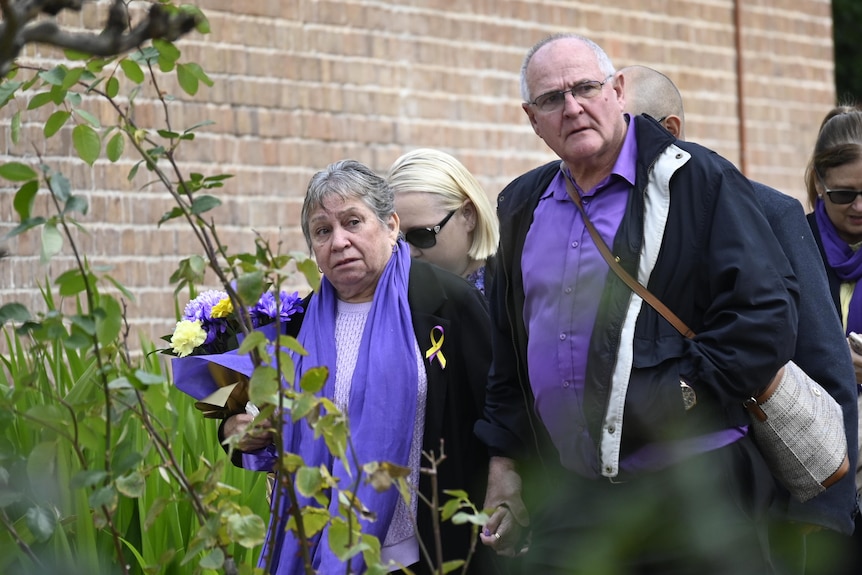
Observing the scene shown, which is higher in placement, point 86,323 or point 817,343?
point 86,323

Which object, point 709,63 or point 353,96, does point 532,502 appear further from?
point 709,63

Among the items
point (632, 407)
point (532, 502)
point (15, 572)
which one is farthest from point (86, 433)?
point (632, 407)

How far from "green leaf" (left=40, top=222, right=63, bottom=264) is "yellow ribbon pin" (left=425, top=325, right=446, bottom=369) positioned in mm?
1887

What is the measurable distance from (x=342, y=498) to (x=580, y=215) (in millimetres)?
1391

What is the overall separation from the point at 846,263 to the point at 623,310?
1.39 meters

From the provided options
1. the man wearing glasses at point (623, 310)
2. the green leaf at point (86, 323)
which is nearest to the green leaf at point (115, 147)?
the green leaf at point (86, 323)

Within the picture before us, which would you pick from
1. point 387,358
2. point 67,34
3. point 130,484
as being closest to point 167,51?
point 130,484

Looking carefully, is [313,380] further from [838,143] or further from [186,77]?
[838,143]

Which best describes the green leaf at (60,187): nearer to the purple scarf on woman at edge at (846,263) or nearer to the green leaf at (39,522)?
the green leaf at (39,522)

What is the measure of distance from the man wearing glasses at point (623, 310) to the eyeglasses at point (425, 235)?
2.65 feet

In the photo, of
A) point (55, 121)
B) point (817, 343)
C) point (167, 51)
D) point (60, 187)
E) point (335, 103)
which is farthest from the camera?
point (335, 103)

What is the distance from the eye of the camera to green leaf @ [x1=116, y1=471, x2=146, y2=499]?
1.80m

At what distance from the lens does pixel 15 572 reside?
1.68 metres

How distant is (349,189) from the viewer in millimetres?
3402
